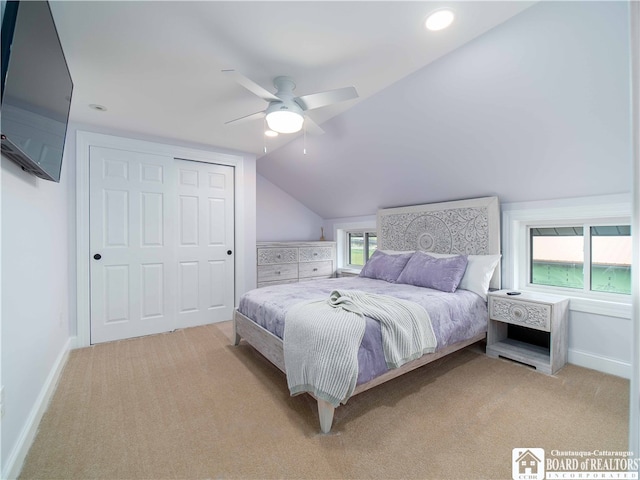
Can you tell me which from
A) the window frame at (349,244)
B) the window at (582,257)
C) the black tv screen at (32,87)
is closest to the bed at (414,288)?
the window at (582,257)

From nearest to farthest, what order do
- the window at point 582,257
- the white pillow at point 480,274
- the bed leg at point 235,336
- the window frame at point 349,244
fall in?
the window at point 582,257 < the white pillow at point 480,274 < the bed leg at point 235,336 < the window frame at point 349,244

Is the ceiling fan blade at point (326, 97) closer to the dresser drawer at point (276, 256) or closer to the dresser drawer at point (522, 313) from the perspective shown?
the dresser drawer at point (522, 313)

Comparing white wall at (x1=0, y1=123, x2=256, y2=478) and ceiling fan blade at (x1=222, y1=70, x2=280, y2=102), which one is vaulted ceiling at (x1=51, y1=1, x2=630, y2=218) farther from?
white wall at (x1=0, y1=123, x2=256, y2=478)

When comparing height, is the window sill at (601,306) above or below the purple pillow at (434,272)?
below

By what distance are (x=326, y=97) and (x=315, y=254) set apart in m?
3.15

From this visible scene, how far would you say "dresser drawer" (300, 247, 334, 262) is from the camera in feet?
15.7

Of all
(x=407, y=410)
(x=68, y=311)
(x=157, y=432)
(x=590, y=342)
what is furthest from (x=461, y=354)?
(x=68, y=311)

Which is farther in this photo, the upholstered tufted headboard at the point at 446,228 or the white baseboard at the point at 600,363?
the upholstered tufted headboard at the point at 446,228

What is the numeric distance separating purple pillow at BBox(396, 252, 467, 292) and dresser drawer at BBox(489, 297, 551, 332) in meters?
0.38

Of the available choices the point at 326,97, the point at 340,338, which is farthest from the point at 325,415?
the point at 326,97

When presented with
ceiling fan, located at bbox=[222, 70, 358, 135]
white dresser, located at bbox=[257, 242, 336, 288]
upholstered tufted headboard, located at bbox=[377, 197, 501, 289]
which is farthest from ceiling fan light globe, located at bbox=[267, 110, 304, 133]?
white dresser, located at bbox=[257, 242, 336, 288]

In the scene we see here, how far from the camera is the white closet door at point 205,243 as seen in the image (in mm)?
3619

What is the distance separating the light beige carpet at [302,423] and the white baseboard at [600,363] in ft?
0.26

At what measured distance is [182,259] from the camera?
3.61 meters
